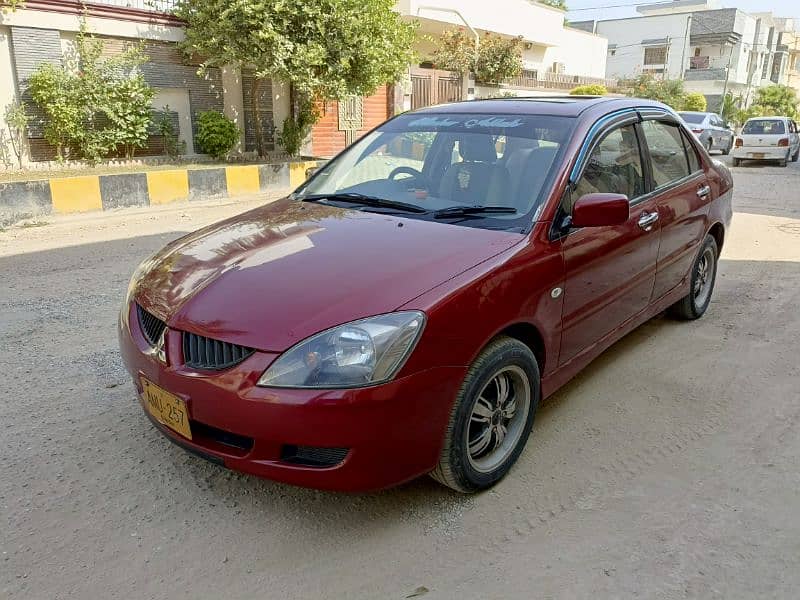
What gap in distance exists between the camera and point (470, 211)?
319 centimetres

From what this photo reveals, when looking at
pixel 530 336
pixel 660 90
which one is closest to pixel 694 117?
pixel 660 90

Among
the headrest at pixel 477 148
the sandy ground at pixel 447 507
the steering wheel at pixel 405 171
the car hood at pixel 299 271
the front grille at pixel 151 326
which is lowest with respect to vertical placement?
the sandy ground at pixel 447 507

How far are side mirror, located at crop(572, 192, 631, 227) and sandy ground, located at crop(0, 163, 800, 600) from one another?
111 centimetres

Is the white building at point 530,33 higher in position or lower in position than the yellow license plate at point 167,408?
higher

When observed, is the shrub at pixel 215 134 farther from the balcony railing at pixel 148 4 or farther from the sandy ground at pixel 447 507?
the sandy ground at pixel 447 507

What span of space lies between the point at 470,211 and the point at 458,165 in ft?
1.39

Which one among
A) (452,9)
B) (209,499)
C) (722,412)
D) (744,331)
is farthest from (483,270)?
(452,9)

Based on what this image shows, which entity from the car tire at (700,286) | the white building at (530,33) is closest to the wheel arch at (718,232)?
the car tire at (700,286)

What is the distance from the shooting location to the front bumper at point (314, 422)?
7.50 feet

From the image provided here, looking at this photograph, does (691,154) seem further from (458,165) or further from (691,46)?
(691,46)

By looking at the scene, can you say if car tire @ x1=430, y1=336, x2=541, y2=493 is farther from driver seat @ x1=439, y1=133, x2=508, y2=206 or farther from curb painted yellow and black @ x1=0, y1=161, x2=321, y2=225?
curb painted yellow and black @ x1=0, y1=161, x2=321, y2=225

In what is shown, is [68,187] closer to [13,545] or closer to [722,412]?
[13,545]

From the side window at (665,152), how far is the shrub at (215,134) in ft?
31.2

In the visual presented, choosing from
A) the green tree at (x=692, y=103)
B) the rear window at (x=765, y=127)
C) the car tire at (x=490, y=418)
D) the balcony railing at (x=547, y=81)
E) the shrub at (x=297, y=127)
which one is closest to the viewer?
the car tire at (x=490, y=418)
